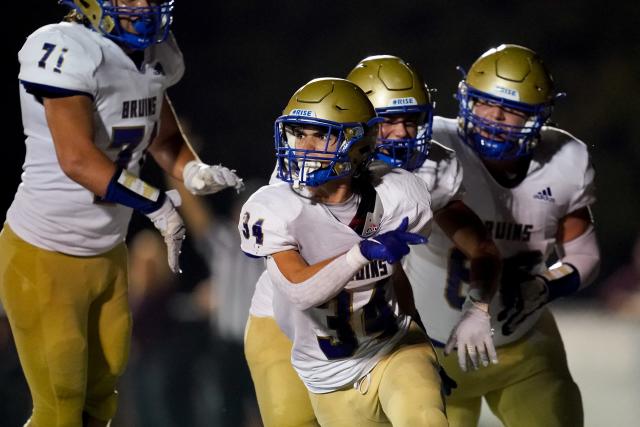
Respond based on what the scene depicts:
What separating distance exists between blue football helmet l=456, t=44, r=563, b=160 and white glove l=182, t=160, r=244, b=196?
2.17 feet

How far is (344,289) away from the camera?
8.76 ft

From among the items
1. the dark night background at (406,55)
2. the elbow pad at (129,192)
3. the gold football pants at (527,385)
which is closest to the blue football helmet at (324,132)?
the elbow pad at (129,192)

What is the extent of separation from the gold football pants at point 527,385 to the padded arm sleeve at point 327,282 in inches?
33.5

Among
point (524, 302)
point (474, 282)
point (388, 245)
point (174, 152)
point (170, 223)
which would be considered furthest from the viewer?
point (174, 152)

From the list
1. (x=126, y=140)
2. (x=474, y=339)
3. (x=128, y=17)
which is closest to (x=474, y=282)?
(x=474, y=339)

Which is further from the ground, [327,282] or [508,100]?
[508,100]

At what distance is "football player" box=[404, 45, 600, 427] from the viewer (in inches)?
125

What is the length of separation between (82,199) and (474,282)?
1076mm

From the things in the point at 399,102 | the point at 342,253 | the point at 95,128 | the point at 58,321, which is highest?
the point at 399,102

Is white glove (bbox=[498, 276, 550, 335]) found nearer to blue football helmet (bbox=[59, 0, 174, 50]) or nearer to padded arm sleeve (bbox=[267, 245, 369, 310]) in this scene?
padded arm sleeve (bbox=[267, 245, 369, 310])

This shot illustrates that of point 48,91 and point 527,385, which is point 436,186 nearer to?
point 527,385

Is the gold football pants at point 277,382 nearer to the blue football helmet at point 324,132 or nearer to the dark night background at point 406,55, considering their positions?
the blue football helmet at point 324,132

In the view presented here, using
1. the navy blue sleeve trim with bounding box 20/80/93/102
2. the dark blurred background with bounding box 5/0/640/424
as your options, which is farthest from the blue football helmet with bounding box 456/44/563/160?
the dark blurred background with bounding box 5/0/640/424

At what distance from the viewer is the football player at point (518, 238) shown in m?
3.17
